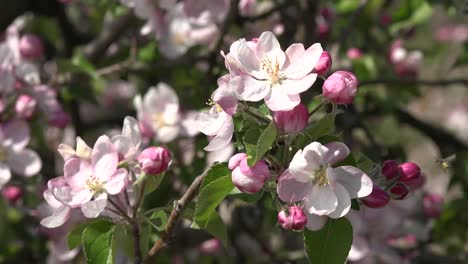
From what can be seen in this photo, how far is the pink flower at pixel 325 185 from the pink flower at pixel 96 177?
0.34 m

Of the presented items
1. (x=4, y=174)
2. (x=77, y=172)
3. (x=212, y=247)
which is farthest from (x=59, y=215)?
(x=212, y=247)

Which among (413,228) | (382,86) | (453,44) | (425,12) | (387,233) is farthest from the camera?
(453,44)

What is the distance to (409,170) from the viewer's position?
146 cm

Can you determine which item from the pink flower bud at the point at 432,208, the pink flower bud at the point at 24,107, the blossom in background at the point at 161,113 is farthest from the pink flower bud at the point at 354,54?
the pink flower bud at the point at 24,107

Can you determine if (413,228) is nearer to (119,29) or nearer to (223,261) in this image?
(223,261)

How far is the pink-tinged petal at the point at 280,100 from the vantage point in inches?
54.1

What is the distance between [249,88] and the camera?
56.1 inches

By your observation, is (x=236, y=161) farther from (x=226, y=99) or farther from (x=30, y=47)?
(x=30, y=47)

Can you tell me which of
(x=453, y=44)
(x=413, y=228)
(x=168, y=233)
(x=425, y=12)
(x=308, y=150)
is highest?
(x=308, y=150)

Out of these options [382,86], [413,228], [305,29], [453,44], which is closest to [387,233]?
[413,228]

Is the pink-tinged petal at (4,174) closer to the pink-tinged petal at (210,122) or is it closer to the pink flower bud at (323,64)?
the pink-tinged petal at (210,122)

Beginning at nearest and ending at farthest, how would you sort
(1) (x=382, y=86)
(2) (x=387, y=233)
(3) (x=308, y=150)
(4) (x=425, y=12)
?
(3) (x=308, y=150), (2) (x=387, y=233), (4) (x=425, y=12), (1) (x=382, y=86)

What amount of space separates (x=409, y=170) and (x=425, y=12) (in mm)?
1408

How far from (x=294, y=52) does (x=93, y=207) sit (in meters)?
0.45
